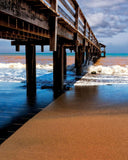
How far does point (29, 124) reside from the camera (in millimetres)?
5121

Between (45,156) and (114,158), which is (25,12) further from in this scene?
(114,158)

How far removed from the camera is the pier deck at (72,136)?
3551 millimetres

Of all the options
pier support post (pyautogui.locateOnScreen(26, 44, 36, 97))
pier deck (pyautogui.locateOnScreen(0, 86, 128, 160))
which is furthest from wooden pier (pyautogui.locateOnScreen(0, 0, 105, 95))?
pier deck (pyautogui.locateOnScreen(0, 86, 128, 160))

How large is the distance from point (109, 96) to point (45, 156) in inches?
218

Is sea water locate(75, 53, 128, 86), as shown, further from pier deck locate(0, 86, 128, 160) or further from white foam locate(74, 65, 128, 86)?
pier deck locate(0, 86, 128, 160)

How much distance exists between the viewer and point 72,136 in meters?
4.31

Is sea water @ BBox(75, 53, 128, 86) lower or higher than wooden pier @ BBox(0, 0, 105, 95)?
lower

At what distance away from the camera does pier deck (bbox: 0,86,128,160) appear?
11.6 feet

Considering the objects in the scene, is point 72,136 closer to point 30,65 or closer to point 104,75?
point 30,65

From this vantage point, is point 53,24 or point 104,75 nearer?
point 53,24

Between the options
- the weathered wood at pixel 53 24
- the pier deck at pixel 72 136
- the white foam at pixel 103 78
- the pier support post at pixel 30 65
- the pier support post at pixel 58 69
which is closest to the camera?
the pier deck at pixel 72 136

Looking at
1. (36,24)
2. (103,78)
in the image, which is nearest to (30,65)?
(36,24)

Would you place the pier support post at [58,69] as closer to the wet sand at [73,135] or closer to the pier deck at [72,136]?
the wet sand at [73,135]

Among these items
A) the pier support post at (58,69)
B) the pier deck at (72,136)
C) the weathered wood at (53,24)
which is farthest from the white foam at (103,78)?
the weathered wood at (53,24)
